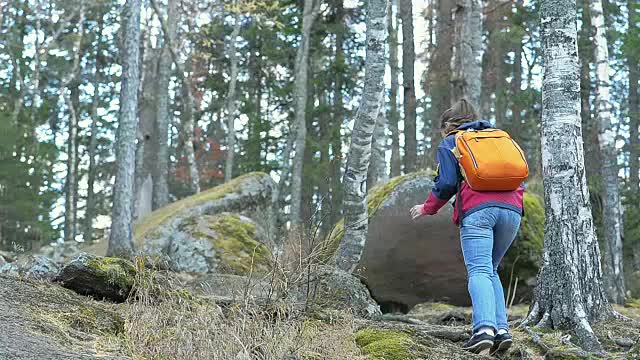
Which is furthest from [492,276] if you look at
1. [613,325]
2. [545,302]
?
[613,325]

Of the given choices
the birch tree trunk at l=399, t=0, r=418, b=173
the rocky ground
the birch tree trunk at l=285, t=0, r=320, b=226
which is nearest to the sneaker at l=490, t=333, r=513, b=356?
the rocky ground

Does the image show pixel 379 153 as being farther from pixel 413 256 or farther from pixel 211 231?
pixel 413 256

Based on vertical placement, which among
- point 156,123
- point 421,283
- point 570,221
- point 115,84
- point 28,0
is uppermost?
point 28,0

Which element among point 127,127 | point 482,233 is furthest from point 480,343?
point 127,127

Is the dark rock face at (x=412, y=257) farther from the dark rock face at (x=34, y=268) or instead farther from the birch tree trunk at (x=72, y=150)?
the birch tree trunk at (x=72, y=150)

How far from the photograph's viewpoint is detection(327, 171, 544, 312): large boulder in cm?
1011

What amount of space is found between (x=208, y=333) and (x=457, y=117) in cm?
247

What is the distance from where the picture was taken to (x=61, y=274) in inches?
226

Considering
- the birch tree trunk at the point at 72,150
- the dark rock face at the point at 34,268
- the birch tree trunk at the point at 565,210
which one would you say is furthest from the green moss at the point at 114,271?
the birch tree trunk at the point at 72,150

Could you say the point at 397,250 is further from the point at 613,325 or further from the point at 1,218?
the point at 1,218

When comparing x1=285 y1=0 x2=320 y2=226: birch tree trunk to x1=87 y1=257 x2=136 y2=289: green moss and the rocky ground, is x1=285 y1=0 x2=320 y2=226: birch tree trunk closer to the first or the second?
x1=87 y1=257 x2=136 y2=289: green moss

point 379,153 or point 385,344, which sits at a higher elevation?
point 379,153

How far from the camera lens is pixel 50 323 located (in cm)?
451

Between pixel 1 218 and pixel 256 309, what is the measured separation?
62.6ft
